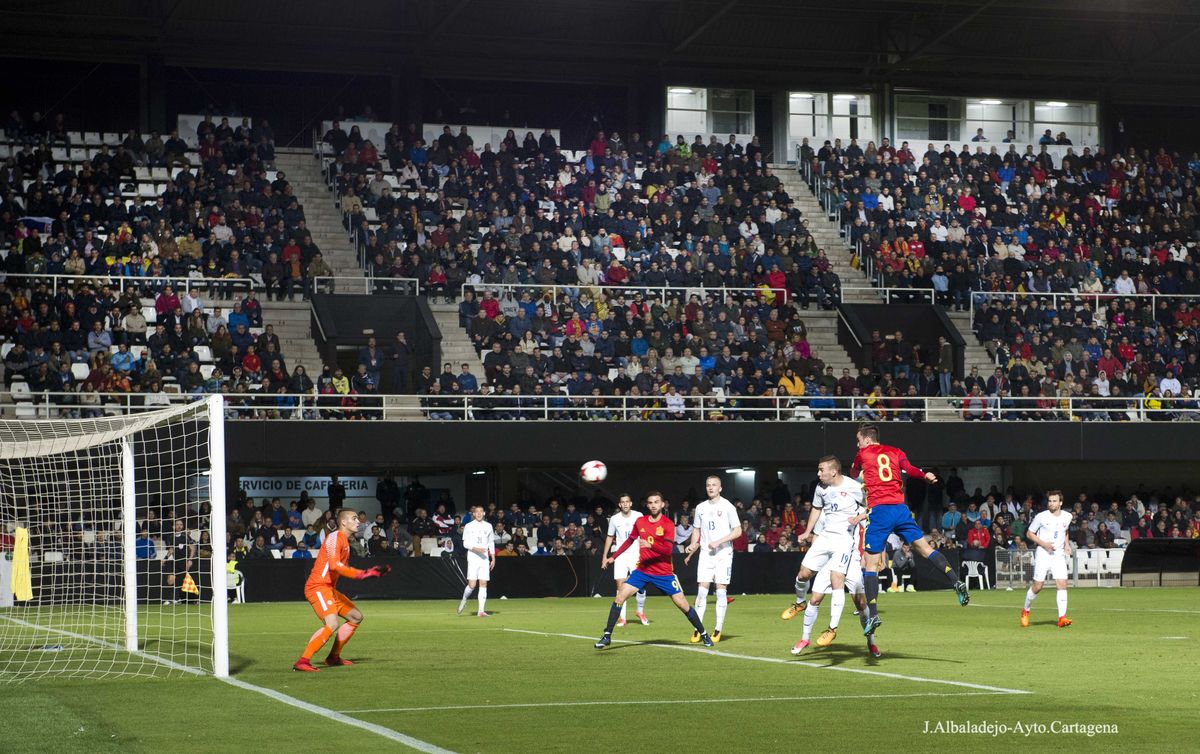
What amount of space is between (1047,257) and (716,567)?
29.3 m

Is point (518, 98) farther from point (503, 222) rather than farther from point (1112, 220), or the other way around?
point (1112, 220)

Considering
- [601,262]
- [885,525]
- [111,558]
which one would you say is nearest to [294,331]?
[601,262]

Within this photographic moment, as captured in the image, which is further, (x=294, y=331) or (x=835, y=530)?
(x=294, y=331)

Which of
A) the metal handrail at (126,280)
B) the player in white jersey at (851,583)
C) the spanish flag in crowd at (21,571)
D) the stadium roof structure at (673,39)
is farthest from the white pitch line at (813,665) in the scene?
the stadium roof structure at (673,39)

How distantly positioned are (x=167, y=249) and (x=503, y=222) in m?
9.27

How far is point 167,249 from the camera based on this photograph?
3753cm

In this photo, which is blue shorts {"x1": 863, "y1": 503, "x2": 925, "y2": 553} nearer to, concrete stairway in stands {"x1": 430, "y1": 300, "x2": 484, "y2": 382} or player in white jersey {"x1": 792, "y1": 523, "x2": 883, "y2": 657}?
player in white jersey {"x1": 792, "y1": 523, "x2": 883, "y2": 657}

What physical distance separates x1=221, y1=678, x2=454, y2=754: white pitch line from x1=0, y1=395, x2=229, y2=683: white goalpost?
1158 mm

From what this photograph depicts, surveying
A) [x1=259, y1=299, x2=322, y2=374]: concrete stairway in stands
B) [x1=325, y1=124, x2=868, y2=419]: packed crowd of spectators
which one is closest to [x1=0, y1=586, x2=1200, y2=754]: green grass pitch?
[x1=325, y1=124, x2=868, y2=419]: packed crowd of spectators

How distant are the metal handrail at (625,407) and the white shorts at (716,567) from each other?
14.5 metres

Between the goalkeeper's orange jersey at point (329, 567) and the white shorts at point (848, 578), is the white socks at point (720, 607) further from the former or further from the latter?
the goalkeeper's orange jersey at point (329, 567)

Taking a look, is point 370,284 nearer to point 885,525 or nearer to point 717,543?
point 717,543

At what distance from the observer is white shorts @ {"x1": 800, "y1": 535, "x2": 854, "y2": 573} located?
15.9 meters

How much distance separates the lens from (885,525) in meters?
15.3
